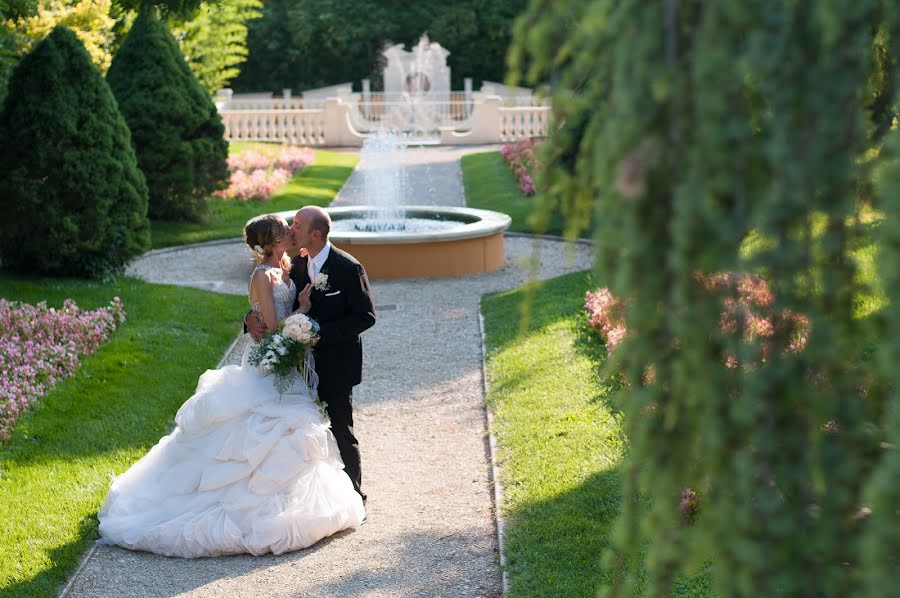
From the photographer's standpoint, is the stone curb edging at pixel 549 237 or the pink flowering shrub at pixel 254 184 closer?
the stone curb edging at pixel 549 237

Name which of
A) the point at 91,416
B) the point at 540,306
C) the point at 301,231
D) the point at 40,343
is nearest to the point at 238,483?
the point at 301,231

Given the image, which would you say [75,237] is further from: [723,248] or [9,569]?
[723,248]

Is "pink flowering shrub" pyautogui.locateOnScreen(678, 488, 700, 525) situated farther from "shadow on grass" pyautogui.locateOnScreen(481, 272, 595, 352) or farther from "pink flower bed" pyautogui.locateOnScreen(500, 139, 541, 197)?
"pink flower bed" pyautogui.locateOnScreen(500, 139, 541, 197)

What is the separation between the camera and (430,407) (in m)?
9.10

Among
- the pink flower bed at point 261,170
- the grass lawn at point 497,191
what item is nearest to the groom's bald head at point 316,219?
the grass lawn at point 497,191

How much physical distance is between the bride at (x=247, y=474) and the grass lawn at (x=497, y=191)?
10.00m

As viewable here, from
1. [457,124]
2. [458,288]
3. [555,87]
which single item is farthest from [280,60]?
[555,87]

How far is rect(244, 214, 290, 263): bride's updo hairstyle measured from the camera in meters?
6.47

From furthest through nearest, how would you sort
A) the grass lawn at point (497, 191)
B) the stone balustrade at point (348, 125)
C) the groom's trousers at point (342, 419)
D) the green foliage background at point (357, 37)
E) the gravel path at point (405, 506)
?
1. the green foliage background at point (357, 37)
2. the stone balustrade at point (348, 125)
3. the grass lawn at point (497, 191)
4. the groom's trousers at point (342, 419)
5. the gravel path at point (405, 506)

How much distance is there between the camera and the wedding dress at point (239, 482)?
6.23 metres

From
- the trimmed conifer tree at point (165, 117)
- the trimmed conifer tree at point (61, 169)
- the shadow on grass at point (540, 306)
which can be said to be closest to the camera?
the shadow on grass at point (540, 306)

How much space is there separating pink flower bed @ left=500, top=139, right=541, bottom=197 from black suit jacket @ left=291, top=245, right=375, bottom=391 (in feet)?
46.9

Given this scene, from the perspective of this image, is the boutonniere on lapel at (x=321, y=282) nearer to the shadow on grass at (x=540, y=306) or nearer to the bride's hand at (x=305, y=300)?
the bride's hand at (x=305, y=300)

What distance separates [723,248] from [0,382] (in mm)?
7849
